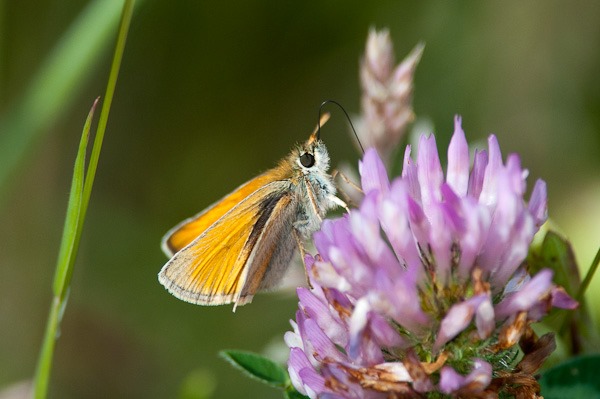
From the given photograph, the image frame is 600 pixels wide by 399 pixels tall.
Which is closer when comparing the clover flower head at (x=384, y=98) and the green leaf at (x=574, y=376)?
the green leaf at (x=574, y=376)

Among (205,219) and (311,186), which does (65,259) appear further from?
(311,186)

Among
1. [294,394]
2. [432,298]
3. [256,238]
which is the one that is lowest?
[294,394]

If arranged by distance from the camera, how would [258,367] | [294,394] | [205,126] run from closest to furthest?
[294,394], [258,367], [205,126]

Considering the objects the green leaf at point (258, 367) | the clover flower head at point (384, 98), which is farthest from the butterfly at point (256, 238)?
the green leaf at point (258, 367)

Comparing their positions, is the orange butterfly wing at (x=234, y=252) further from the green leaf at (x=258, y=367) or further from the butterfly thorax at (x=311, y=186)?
the green leaf at (x=258, y=367)

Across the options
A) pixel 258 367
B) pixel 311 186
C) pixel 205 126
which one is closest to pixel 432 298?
pixel 258 367

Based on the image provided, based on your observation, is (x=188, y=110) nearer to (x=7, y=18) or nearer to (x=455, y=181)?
(x=7, y=18)

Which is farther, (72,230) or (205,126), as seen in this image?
(205,126)
